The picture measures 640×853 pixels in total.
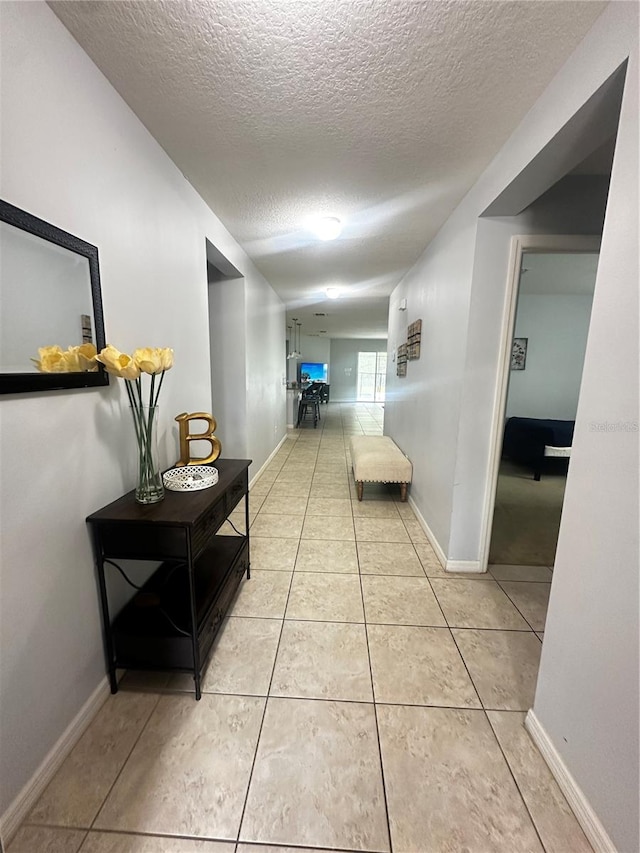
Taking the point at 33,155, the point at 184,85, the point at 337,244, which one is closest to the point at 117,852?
the point at 33,155

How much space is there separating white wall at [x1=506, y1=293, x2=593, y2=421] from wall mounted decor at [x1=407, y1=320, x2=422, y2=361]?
2413 mm

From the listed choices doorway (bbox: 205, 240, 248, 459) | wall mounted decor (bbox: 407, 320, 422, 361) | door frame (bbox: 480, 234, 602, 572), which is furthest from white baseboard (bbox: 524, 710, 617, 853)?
doorway (bbox: 205, 240, 248, 459)

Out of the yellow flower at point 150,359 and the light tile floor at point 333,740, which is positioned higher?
the yellow flower at point 150,359

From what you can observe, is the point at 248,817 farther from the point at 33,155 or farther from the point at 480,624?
the point at 33,155

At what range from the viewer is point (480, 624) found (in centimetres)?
168

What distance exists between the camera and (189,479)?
1452 mm

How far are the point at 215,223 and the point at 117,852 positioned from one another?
9.87 feet

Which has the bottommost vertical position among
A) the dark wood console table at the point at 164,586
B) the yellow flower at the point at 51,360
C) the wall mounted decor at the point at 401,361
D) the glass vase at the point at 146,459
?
the dark wood console table at the point at 164,586

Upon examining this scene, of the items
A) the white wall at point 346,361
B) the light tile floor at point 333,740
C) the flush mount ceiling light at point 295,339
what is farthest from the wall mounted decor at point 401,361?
the white wall at point 346,361

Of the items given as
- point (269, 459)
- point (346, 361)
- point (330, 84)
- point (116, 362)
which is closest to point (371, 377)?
point (346, 361)

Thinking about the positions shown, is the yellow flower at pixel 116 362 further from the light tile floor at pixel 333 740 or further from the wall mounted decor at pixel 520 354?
the wall mounted decor at pixel 520 354

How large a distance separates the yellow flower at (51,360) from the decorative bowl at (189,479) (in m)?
0.62

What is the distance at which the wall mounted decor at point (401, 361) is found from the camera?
362cm

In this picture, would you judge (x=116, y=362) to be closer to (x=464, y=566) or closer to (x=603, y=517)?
(x=603, y=517)
